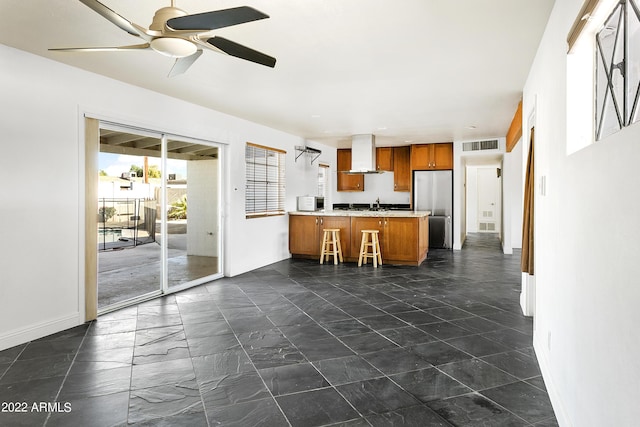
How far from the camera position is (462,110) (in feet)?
17.2

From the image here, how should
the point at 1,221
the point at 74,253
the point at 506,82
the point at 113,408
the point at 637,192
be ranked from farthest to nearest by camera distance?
the point at 506,82 < the point at 74,253 < the point at 1,221 < the point at 113,408 < the point at 637,192

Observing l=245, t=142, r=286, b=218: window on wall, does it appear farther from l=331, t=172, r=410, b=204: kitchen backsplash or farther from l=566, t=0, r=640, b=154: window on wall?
l=566, t=0, r=640, b=154: window on wall

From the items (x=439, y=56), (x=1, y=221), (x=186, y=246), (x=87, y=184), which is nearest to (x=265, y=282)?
(x=186, y=246)

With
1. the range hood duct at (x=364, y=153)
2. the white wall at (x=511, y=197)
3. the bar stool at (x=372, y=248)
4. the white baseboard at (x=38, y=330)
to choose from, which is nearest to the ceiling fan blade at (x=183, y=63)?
the white baseboard at (x=38, y=330)

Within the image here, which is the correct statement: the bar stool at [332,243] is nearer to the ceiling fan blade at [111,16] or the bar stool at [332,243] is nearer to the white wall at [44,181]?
the white wall at [44,181]

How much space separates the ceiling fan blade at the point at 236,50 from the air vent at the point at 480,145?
668 cm

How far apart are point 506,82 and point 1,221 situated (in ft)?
16.1

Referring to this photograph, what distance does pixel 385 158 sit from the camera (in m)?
8.88

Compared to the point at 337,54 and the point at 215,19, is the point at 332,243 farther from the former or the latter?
the point at 215,19

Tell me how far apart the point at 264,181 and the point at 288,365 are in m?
4.28

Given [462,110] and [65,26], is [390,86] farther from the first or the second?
[65,26]

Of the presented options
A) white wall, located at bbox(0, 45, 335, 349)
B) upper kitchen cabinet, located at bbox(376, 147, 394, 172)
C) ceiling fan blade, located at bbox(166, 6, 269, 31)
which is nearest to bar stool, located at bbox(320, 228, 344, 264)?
upper kitchen cabinet, located at bbox(376, 147, 394, 172)

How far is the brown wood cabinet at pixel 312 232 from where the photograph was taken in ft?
22.6

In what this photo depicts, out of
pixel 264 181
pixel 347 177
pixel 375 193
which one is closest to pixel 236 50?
pixel 264 181
